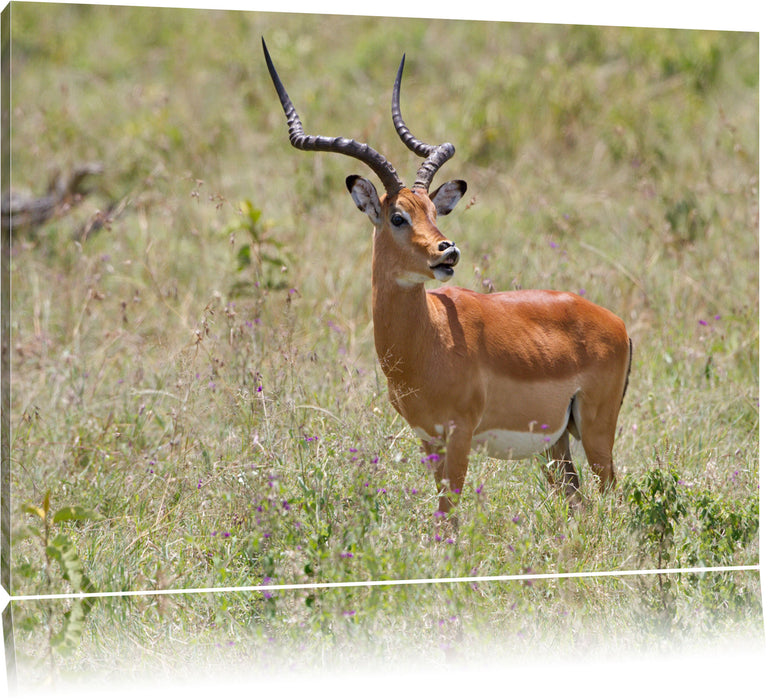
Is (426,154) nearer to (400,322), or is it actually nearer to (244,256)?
(400,322)

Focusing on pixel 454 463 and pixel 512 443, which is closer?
pixel 454 463

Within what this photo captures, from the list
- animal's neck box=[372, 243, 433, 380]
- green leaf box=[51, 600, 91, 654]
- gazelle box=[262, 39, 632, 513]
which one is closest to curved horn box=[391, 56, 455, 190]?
gazelle box=[262, 39, 632, 513]

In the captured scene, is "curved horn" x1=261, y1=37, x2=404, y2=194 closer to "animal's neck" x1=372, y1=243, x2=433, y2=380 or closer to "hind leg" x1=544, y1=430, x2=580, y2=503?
"animal's neck" x1=372, y1=243, x2=433, y2=380

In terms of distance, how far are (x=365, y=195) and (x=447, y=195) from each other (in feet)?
1.34

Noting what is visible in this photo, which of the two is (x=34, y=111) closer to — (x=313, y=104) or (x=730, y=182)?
(x=313, y=104)

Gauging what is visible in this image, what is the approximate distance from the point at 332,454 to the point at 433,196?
116cm

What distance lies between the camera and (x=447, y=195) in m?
4.74

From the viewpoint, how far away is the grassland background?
431cm

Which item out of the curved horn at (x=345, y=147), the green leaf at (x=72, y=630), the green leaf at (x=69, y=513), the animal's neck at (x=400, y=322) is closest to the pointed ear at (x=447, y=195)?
the curved horn at (x=345, y=147)

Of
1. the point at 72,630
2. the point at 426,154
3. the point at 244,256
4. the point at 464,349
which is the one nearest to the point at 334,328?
the point at 244,256

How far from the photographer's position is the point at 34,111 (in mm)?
9453

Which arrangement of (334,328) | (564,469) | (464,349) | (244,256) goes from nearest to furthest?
(464,349)
(564,469)
(334,328)
(244,256)

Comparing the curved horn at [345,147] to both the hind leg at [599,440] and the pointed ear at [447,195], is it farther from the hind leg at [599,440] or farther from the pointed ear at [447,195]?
the hind leg at [599,440]

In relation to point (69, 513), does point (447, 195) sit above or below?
above
